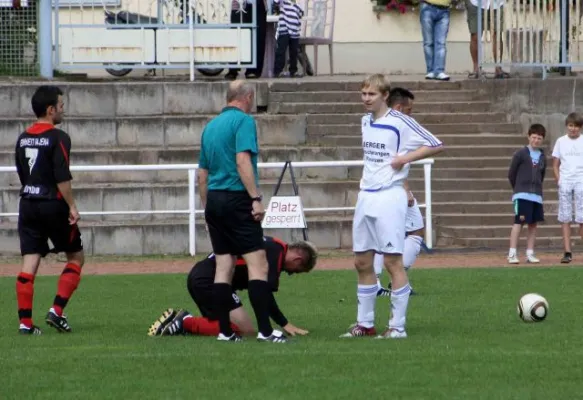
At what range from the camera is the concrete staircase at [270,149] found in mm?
19781

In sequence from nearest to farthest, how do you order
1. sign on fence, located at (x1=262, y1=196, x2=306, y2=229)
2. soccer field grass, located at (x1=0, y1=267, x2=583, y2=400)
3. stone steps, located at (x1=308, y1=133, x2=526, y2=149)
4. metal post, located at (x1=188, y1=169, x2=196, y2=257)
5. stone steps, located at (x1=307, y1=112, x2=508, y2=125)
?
soccer field grass, located at (x1=0, y1=267, x2=583, y2=400)
sign on fence, located at (x1=262, y1=196, x2=306, y2=229)
metal post, located at (x1=188, y1=169, x2=196, y2=257)
stone steps, located at (x1=308, y1=133, x2=526, y2=149)
stone steps, located at (x1=307, y1=112, x2=508, y2=125)

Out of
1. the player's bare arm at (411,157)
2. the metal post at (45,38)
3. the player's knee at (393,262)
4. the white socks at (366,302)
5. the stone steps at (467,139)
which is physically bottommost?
the white socks at (366,302)

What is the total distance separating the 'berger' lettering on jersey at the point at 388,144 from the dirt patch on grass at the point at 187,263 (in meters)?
7.02

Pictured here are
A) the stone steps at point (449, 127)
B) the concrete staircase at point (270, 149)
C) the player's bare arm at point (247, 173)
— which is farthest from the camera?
the stone steps at point (449, 127)

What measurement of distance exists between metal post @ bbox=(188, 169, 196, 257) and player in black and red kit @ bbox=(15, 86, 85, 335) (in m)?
7.64

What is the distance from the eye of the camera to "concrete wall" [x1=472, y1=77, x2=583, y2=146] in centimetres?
2188

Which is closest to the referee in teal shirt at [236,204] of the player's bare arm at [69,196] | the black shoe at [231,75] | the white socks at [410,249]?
the player's bare arm at [69,196]

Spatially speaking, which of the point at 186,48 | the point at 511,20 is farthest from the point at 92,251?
the point at 511,20

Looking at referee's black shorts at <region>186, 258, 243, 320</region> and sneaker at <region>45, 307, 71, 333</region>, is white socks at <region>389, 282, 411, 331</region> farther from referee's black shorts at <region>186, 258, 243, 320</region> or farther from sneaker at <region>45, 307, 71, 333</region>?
sneaker at <region>45, 307, 71, 333</region>

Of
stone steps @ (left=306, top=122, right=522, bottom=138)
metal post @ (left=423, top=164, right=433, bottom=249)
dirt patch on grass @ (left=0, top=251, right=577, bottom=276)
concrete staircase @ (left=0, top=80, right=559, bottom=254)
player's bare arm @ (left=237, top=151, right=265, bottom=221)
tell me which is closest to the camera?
player's bare arm @ (left=237, top=151, right=265, bottom=221)

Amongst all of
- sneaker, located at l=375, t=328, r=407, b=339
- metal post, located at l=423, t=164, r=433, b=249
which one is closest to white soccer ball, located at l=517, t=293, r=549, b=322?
sneaker, located at l=375, t=328, r=407, b=339

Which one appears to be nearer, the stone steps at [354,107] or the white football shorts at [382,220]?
the white football shorts at [382,220]

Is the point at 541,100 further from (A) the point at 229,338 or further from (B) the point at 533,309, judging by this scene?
(A) the point at 229,338

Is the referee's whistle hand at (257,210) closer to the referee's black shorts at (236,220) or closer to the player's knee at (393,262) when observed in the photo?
the referee's black shorts at (236,220)
